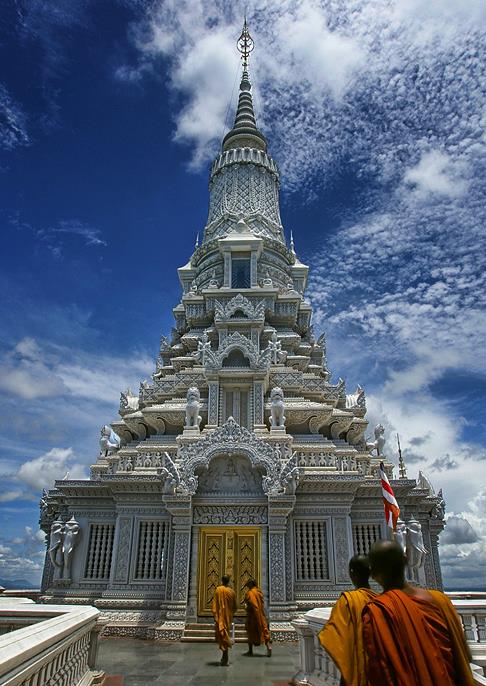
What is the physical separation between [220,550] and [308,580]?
11.5 ft

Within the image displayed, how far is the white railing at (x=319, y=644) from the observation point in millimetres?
8742

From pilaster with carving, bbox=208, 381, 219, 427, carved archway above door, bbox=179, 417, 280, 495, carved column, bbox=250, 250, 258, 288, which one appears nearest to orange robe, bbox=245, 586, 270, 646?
carved archway above door, bbox=179, 417, 280, 495

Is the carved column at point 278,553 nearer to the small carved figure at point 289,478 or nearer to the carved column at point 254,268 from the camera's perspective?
the small carved figure at point 289,478

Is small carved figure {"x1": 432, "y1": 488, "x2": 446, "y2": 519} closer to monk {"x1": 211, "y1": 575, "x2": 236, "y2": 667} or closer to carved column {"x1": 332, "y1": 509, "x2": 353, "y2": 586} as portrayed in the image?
carved column {"x1": 332, "y1": 509, "x2": 353, "y2": 586}

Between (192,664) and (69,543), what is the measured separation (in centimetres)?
931

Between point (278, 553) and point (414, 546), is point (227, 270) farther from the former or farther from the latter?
point (414, 546)

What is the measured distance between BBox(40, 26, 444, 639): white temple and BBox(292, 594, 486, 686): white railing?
7386 millimetres

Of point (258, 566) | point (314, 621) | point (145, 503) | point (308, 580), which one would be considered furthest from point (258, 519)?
point (314, 621)

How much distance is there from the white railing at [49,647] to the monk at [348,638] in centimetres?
302

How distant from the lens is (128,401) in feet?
91.8

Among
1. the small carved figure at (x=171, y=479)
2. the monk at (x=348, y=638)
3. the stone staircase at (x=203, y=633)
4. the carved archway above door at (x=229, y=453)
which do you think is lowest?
the stone staircase at (x=203, y=633)

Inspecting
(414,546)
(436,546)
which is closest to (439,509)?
(436,546)

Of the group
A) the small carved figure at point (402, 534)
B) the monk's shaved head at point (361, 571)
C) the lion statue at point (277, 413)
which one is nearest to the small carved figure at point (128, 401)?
the lion statue at point (277, 413)

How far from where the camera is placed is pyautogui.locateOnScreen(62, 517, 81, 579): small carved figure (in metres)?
20.0
